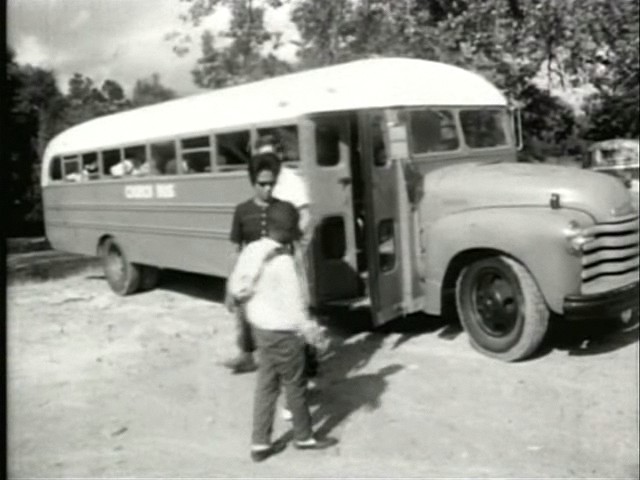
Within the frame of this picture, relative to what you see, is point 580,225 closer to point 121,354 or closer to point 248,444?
point 248,444

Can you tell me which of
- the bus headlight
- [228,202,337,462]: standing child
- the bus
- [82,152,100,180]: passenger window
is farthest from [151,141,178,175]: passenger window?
the bus headlight

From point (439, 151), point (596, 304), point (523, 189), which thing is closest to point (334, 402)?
point (596, 304)

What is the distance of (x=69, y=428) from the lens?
3.94 metres

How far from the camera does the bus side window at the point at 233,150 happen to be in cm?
541

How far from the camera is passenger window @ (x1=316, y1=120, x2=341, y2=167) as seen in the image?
17.1 ft

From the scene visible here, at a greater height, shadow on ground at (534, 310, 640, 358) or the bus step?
the bus step

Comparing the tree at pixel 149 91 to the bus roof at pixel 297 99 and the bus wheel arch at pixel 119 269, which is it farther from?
the bus wheel arch at pixel 119 269

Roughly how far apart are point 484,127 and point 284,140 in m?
1.58

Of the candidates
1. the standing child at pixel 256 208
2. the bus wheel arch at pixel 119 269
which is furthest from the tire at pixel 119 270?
the standing child at pixel 256 208

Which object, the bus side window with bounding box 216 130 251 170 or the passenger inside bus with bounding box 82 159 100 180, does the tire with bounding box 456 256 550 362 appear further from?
the passenger inside bus with bounding box 82 159 100 180

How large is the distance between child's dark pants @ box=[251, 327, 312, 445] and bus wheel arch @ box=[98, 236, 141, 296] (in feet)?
11.2

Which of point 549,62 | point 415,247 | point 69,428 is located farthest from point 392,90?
point 69,428

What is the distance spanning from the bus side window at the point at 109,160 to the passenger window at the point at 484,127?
2600 millimetres

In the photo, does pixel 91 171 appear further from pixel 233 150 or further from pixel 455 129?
pixel 455 129
